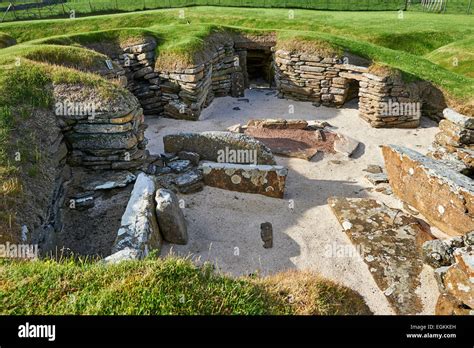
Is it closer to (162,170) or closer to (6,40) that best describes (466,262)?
(162,170)

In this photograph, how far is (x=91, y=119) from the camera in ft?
35.0

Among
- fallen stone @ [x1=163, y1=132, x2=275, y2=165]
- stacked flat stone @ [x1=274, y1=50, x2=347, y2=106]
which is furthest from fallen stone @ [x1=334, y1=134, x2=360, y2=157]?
stacked flat stone @ [x1=274, y1=50, x2=347, y2=106]

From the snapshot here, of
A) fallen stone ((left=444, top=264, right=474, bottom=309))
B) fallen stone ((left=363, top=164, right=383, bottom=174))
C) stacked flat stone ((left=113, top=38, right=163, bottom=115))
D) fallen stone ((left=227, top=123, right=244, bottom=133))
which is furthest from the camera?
stacked flat stone ((left=113, top=38, right=163, bottom=115))

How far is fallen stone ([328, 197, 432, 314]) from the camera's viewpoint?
8.34 m

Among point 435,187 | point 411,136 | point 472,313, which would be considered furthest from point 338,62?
point 472,313

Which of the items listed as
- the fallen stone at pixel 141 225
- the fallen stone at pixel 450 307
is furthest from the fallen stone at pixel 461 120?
the fallen stone at pixel 141 225

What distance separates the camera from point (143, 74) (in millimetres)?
18500

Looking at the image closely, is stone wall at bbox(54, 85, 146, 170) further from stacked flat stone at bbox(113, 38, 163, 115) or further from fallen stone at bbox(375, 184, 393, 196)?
fallen stone at bbox(375, 184, 393, 196)

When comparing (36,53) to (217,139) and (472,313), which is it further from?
(472,313)

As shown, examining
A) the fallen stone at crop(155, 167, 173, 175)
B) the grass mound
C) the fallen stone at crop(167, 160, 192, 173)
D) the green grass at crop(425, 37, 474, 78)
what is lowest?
the fallen stone at crop(155, 167, 173, 175)

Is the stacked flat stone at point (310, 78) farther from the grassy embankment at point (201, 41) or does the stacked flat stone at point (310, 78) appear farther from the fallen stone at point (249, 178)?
the fallen stone at point (249, 178)

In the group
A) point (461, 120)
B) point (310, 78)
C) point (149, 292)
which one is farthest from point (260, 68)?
A: point (149, 292)

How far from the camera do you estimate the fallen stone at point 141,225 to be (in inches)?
310

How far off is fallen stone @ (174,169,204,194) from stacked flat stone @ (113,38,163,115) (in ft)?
25.7
